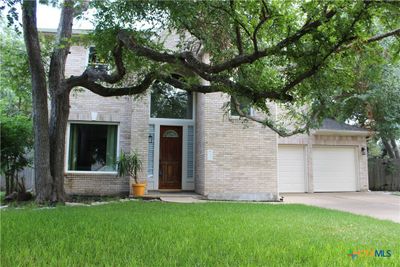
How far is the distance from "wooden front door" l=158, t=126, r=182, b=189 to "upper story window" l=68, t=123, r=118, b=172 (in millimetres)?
1774

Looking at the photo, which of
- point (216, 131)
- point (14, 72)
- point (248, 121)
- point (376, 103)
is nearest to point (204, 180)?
point (216, 131)

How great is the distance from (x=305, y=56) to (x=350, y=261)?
13.8 feet

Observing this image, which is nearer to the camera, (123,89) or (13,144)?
(123,89)

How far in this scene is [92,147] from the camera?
13016 millimetres

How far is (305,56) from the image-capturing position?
6.73 metres

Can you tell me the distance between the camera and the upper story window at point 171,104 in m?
13.6

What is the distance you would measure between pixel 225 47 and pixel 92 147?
6.78 m

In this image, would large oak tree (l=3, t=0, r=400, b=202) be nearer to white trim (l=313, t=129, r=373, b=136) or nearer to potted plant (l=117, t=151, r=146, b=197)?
potted plant (l=117, t=151, r=146, b=197)

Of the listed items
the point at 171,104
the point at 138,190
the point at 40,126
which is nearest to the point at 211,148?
the point at 171,104

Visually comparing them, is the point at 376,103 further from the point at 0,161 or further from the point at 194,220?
the point at 0,161

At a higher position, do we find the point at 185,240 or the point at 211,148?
the point at 211,148

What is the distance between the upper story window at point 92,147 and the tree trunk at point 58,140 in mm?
3068

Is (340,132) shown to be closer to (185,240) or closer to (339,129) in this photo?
(339,129)

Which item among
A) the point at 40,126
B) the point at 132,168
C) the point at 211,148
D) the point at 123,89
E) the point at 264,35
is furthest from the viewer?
the point at 211,148
